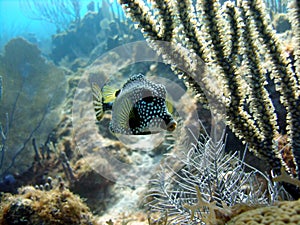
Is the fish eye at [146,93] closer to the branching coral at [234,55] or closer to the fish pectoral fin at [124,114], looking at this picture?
the fish pectoral fin at [124,114]

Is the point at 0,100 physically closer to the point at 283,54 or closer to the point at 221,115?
the point at 221,115

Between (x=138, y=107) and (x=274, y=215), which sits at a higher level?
(x=138, y=107)

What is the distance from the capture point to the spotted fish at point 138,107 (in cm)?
189

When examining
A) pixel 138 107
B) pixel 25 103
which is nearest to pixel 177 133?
pixel 138 107

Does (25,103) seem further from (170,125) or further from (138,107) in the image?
(170,125)

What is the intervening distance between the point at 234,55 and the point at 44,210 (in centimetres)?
269

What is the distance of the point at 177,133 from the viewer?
410cm

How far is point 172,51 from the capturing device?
96.6 inches

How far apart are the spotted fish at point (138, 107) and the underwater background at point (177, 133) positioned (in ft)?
0.09

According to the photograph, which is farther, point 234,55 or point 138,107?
point 234,55

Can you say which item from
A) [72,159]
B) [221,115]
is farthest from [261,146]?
[72,159]

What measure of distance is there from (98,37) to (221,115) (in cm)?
1623

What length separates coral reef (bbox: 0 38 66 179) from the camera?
6334 mm

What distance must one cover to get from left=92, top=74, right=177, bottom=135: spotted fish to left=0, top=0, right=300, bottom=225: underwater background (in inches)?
1.1
